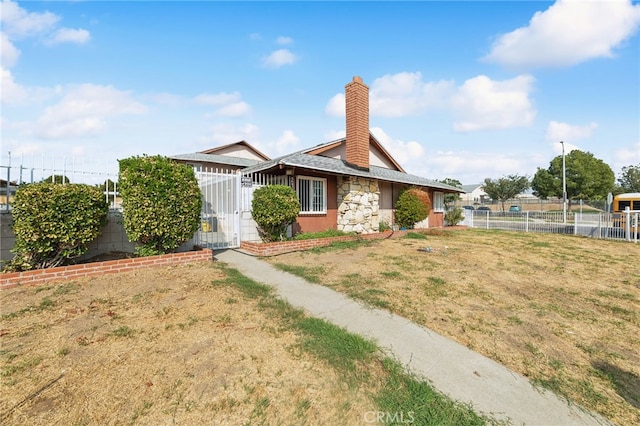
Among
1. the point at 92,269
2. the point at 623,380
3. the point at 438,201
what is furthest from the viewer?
the point at 438,201

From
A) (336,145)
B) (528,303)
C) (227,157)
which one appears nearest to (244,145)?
(227,157)

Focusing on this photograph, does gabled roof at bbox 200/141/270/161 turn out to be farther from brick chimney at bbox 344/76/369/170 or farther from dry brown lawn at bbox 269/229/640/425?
dry brown lawn at bbox 269/229/640/425

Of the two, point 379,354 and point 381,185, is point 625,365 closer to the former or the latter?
point 379,354

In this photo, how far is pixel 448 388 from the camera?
2.68 metres

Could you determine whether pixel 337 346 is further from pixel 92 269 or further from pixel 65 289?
pixel 92 269

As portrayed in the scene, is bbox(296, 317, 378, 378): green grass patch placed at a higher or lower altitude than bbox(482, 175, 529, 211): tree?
lower

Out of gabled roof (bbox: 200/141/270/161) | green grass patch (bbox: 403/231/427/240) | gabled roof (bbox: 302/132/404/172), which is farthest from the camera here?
gabled roof (bbox: 200/141/270/161)

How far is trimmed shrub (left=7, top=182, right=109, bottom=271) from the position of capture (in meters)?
5.14

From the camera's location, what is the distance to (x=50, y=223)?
5254 millimetres

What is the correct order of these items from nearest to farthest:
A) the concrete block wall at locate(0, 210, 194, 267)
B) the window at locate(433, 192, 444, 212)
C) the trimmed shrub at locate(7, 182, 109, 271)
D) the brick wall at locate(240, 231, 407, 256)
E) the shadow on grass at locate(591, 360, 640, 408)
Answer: the shadow on grass at locate(591, 360, 640, 408) < the trimmed shrub at locate(7, 182, 109, 271) < the concrete block wall at locate(0, 210, 194, 267) < the brick wall at locate(240, 231, 407, 256) < the window at locate(433, 192, 444, 212)

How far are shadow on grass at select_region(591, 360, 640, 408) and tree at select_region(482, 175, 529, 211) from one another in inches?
2254

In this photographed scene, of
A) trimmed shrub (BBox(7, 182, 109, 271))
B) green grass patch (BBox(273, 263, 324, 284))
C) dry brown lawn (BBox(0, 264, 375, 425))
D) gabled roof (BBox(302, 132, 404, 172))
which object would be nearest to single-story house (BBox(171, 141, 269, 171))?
gabled roof (BBox(302, 132, 404, 172))

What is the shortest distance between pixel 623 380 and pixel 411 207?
455 inches

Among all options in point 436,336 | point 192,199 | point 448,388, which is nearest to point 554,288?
point 436,336
